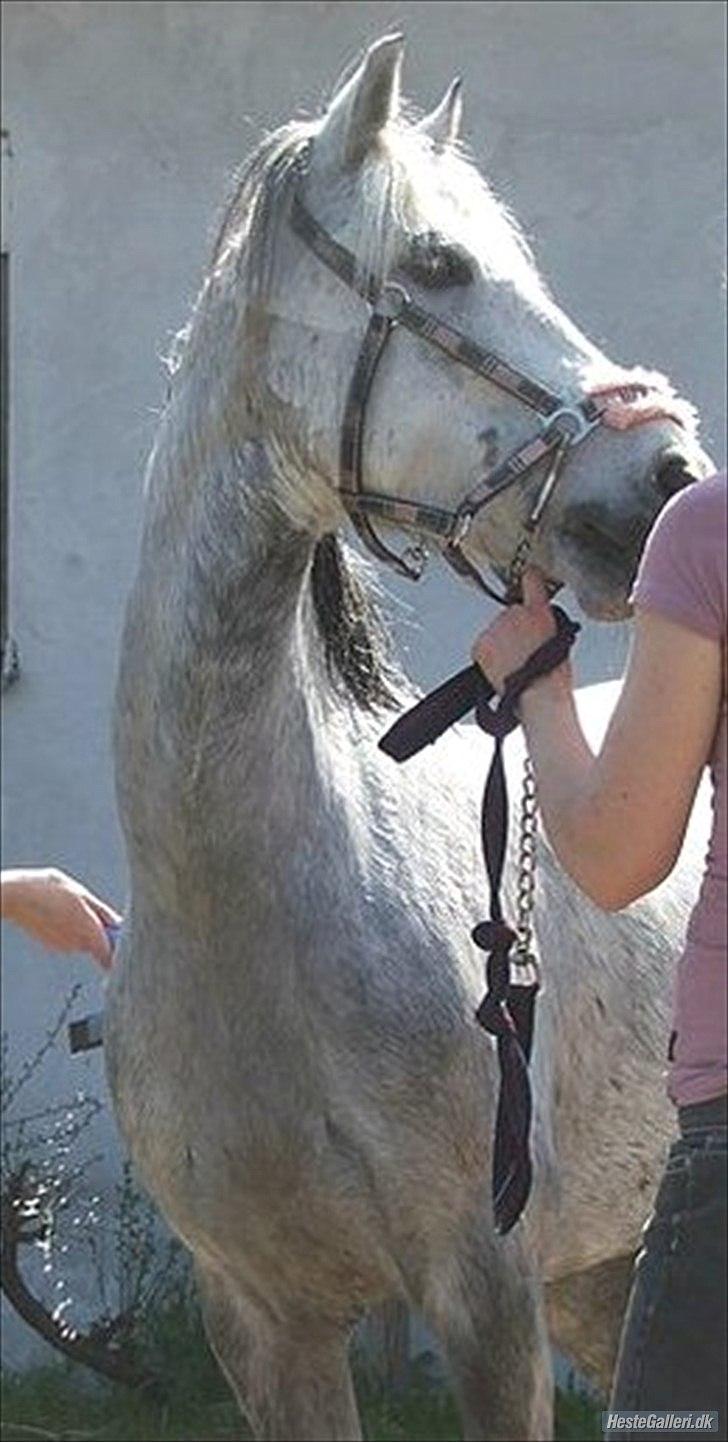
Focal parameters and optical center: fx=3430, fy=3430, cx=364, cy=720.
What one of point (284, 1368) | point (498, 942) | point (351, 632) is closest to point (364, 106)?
point (351, 632)

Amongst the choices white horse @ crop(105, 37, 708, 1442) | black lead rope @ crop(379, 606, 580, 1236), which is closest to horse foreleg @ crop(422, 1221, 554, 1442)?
white horse @ crop(105, 37, 708, 1442)

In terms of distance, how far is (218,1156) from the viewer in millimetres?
4770

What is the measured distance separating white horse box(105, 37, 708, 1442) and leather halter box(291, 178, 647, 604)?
1cm

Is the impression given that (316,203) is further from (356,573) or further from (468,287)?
(356,573)

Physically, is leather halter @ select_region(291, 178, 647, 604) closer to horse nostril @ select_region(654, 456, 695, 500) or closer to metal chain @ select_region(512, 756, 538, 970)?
horse nostril @ select_region(654, 456, 695, 500)

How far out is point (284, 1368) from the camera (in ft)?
16.4

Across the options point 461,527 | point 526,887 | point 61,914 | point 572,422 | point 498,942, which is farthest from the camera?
point 61,914

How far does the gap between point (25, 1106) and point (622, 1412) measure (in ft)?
16.4

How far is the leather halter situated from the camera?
13.8 feet

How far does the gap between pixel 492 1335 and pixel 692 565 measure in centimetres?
191

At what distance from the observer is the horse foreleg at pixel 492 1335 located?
4.65 meters

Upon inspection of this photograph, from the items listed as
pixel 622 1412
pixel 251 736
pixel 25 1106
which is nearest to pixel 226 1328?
pixel 251 736

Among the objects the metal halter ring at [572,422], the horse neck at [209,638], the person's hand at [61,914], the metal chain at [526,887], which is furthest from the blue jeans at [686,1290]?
the person's hand at [61,914]

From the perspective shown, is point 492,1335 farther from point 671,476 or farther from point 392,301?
point 392,301
